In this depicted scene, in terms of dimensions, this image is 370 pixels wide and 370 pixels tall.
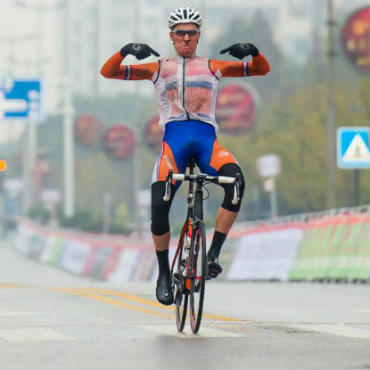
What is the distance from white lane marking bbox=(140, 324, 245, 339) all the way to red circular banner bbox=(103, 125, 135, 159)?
63.7 m

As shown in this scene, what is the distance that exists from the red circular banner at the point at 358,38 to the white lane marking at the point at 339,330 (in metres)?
32.8

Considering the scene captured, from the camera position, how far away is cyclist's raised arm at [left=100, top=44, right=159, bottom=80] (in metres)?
9.91

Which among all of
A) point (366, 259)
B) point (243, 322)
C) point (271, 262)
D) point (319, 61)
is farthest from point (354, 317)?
point (319, 61)

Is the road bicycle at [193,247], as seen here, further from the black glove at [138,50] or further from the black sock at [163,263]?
the black glove at [138,50]

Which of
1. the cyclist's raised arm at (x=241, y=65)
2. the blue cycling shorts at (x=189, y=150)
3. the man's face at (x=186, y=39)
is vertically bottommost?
the blue cycling shorts at (x=189, y=150)

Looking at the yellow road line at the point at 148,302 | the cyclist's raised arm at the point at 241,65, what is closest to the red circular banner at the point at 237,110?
the yellow road line at the point at 148,302

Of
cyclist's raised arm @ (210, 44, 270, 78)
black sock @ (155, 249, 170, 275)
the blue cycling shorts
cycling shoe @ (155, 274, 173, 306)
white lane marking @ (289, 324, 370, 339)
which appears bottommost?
white lane marking @ (289, 324, 370, 339)

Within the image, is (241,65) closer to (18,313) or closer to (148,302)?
(18,313)

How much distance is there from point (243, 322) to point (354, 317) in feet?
4.34

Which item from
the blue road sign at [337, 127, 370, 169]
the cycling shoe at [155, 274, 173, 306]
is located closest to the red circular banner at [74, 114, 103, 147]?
the blue road sign at [337, 127, 370, 169]

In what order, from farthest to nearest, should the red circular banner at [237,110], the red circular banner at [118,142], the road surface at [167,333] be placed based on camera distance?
the red circular banner at [118,142] → the red circular banner at [237,110] → the road surface at [167,333]

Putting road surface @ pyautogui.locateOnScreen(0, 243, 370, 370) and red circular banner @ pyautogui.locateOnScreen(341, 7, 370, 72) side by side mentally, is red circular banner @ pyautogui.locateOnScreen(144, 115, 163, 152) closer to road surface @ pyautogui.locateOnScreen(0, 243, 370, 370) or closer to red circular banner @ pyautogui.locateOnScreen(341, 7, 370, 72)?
red circular banner @ pyautogui.locateOnScreen(341, 7, 370, 72)

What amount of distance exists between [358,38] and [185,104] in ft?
115

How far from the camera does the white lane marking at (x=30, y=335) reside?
924 centimetres
